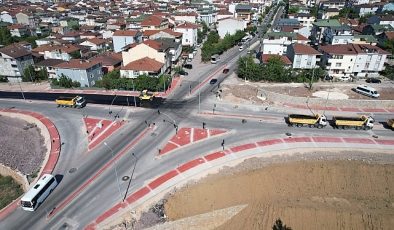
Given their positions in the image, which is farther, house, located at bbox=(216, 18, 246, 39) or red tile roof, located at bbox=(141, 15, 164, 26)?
house, located at bbox=(216, 18, 246, 39)

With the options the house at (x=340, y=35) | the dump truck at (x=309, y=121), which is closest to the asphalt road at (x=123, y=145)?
the dump truck at (x=309, y=121)

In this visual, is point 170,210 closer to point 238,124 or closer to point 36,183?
point 36,183

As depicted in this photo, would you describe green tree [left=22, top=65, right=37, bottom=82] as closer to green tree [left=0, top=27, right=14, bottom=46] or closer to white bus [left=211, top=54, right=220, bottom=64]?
green tree [left=0, top=27, right=14, bottom=46]

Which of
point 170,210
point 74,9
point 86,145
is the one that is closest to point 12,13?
point 74,9

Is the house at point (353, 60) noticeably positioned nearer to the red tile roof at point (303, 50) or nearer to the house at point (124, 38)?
the red tile roof at point (303, 50)

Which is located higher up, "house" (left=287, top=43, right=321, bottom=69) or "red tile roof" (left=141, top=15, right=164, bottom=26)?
"red tile roof" (left=141, top=15, right=164, bottom=26)

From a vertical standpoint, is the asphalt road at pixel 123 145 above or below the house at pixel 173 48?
below

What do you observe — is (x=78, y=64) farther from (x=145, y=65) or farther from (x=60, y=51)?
(x=60, y=51)

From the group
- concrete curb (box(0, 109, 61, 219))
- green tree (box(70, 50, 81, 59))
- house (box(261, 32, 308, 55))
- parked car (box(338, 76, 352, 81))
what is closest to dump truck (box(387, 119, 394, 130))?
parked car (box(338, 76, 352, 81))
